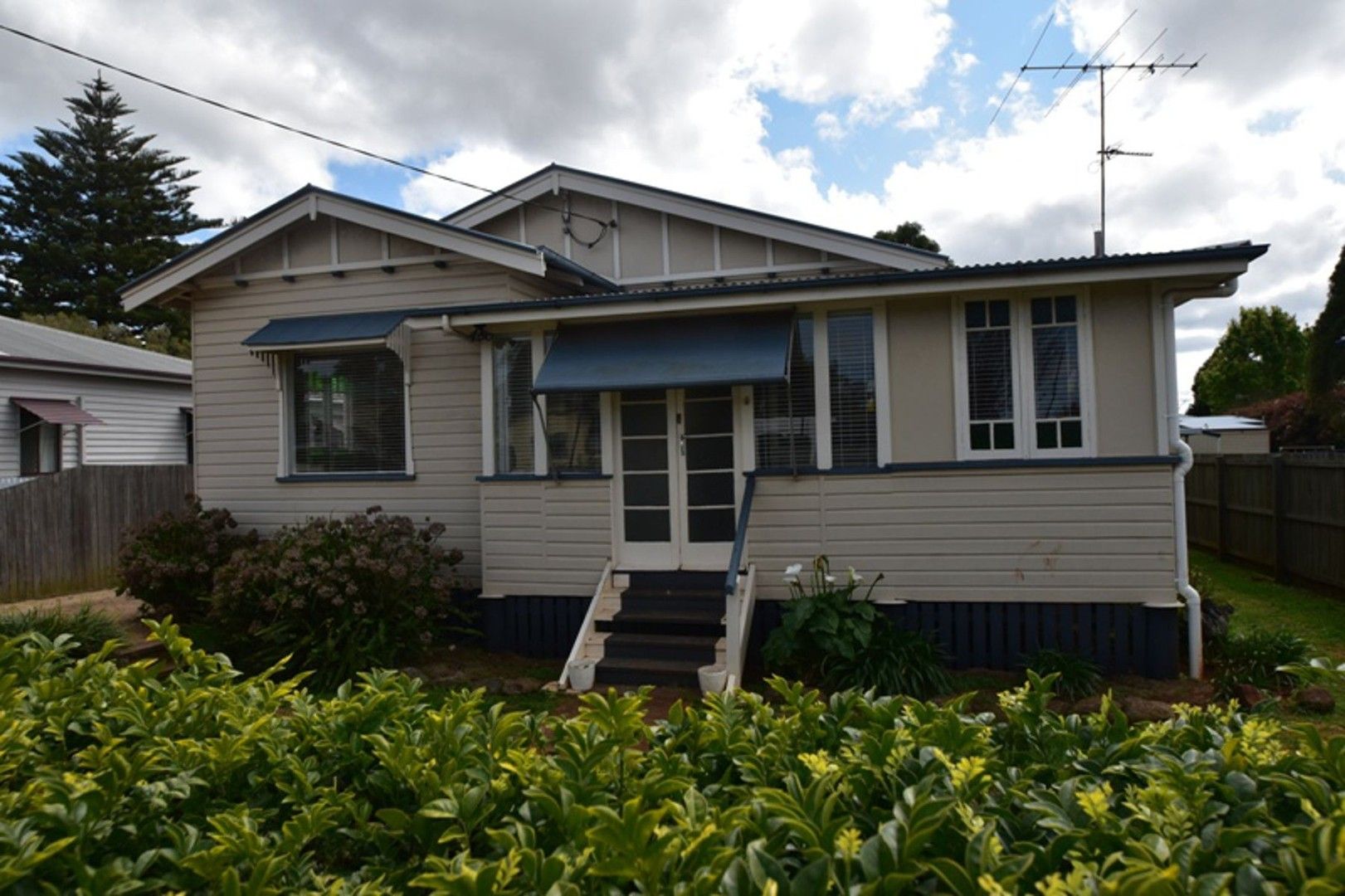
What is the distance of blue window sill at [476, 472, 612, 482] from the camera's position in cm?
753

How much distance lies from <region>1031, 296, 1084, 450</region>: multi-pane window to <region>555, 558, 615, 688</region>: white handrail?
398 cm

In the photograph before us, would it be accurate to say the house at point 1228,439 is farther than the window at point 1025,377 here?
Yes

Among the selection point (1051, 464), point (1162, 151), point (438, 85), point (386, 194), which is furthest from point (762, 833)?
point (1162, 151)

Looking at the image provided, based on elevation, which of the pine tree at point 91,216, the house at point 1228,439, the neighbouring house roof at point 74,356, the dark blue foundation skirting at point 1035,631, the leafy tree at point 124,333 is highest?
the pine tree at point 91,216

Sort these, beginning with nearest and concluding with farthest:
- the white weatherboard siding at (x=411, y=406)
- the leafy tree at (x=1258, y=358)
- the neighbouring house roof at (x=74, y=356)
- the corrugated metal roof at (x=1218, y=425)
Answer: the white weatherboard siding at (x=411, y=406) < the neighbouring house roof at (x=74, y=356) < the corrugated metal roof at (x=1218, y=425) < the leafy tree at (x=1258, y=358)

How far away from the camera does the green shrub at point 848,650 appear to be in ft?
20.5

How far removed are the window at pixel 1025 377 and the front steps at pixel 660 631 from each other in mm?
2669

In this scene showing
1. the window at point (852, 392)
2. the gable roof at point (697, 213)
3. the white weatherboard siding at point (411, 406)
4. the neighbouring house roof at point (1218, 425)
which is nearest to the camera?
the window at point (852, 392)

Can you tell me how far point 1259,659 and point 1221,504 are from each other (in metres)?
7.30

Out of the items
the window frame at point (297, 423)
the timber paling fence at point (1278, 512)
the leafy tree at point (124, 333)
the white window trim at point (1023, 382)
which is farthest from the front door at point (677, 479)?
the leafy tree at point (124, 333)

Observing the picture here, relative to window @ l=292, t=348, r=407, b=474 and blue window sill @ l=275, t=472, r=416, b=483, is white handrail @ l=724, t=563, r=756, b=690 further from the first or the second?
window @ l=292, t=348, r=407, b=474

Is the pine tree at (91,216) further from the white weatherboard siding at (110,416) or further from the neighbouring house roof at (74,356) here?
the white weatherboard siding at (110,416)

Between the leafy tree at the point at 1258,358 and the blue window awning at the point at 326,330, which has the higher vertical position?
the leafy tree at the point at 1258,358

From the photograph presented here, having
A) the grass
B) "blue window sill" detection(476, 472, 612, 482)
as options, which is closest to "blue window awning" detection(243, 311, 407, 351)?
"blue window sill" detection(476, 472, 612, 482)
